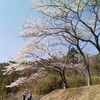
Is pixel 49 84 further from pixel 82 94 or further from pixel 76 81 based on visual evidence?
pixel 82 94

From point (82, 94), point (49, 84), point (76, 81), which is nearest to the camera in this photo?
point (82, 94)

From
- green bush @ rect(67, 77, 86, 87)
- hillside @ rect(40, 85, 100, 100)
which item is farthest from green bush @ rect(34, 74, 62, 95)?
hillside @ rect(40, 85, 100, 100)

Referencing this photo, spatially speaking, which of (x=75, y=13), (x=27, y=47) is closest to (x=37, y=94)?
(x=27, y=47)

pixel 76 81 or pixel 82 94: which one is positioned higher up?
pixel 76 81

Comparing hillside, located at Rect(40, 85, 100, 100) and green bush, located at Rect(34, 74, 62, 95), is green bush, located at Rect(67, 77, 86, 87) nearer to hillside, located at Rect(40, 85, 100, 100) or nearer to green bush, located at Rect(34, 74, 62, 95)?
green bush, located at Rect(34, 74, 62, 95)

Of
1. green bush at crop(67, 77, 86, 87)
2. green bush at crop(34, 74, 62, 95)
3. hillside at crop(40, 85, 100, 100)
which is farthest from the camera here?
green bush at crop(34, 74, 62, 95)

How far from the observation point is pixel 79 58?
35.0 m

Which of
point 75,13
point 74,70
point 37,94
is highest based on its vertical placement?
point 75,13

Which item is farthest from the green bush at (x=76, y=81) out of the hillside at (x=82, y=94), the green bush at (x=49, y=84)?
the hillside at (x=82, y=94)

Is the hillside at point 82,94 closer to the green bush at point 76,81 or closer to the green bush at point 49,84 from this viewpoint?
the green bush at point 76,81

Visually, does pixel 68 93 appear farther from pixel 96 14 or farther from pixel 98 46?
pixel 96 14

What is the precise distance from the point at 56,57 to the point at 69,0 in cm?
1080

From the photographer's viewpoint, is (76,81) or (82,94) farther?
(76,81)

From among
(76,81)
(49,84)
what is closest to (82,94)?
(76,81)
